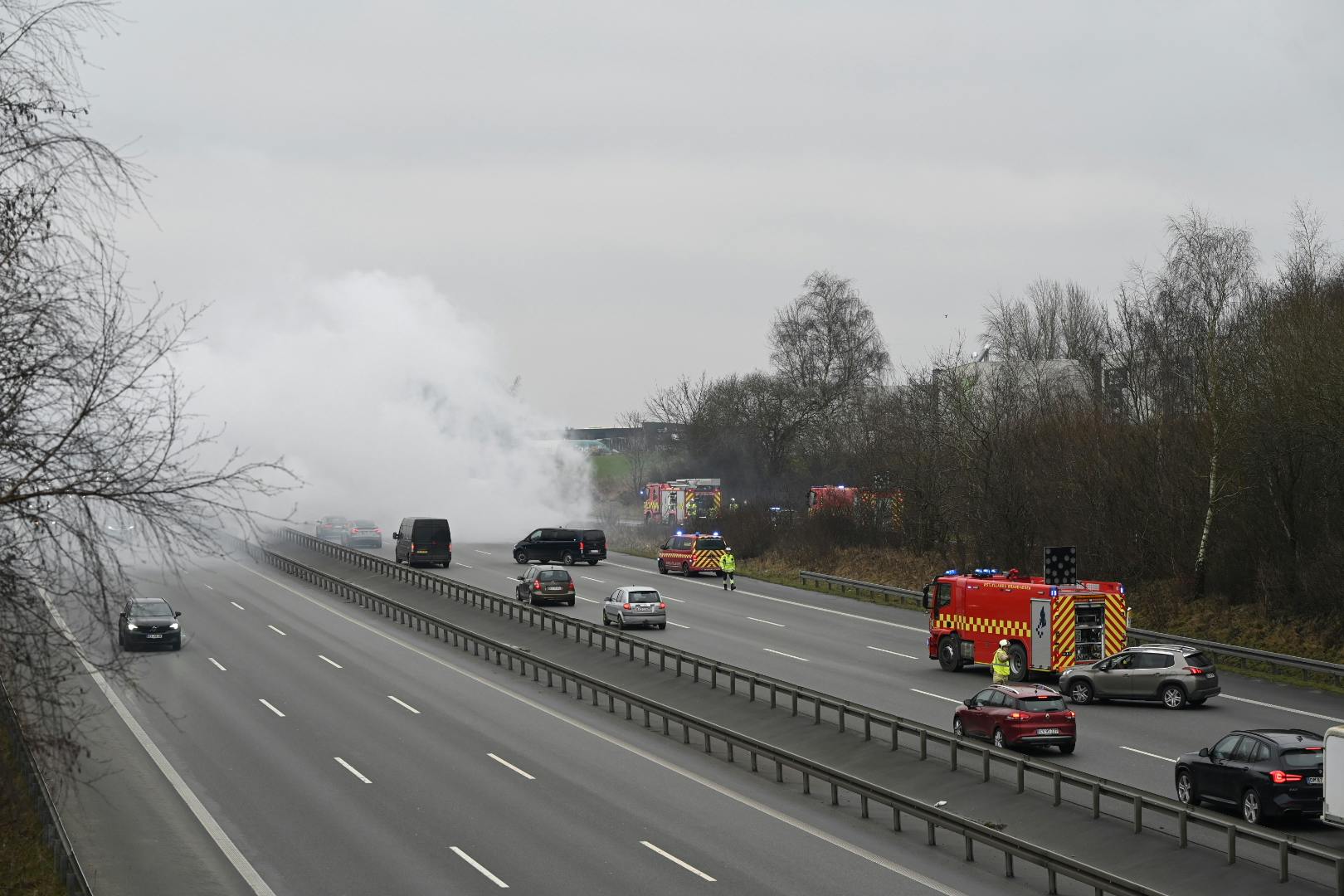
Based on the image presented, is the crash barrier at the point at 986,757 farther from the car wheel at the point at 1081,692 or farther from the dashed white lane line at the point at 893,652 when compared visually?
the dashed white lane line at the point at 893,652

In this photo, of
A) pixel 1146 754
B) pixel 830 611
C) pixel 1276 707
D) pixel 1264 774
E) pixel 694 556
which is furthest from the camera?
pixel 694 556

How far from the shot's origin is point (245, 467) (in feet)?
31.7

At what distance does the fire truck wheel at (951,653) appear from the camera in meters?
37.8

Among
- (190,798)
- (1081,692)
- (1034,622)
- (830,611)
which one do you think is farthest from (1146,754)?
(830,611)

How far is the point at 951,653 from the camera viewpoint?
124 feet

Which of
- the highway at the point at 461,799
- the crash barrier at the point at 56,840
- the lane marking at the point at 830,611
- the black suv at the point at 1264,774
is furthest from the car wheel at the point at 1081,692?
the crash barrier at the point at 56,840

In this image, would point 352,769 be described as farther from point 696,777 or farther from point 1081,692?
point 1081,692

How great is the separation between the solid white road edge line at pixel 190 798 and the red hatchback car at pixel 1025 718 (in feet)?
45.5

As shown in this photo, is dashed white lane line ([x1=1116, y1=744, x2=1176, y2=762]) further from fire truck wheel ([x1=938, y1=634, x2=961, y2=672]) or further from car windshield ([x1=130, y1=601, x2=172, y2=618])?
car windshield ([x1=130, y1=601, x2=172, y2=618])

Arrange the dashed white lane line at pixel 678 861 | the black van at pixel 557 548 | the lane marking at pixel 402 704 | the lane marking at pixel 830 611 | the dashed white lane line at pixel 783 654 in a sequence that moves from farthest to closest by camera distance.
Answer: the black van at pixel 557 548
the lane marking at pixel 830 611
the dashed white lane line at pixel 783 654
the lane marking at pixel 402 704
the dashed white lane line at pixel 678 861

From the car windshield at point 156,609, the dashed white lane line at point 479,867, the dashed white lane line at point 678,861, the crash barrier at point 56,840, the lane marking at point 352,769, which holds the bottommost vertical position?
the dashed white lane line at point 479,867

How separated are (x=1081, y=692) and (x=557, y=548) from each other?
119ft

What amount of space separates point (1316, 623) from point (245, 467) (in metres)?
36.9

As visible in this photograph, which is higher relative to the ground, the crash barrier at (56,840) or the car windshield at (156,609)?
the car windshield at (156,609)
